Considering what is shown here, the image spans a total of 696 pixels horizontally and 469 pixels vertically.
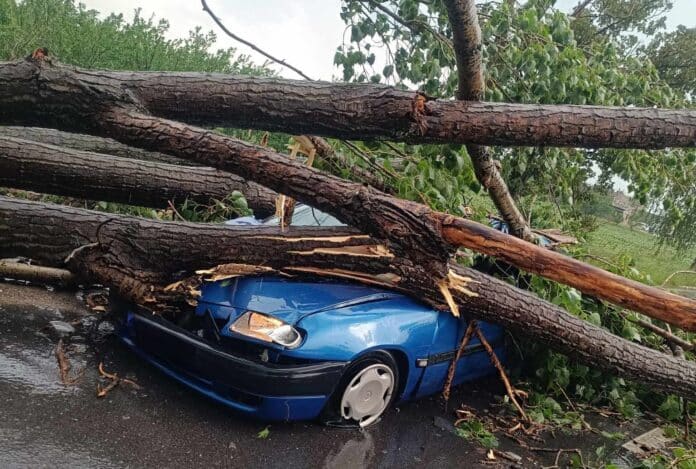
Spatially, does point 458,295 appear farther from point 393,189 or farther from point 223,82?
point 223,82

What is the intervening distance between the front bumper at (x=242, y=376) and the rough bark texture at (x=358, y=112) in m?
1.31

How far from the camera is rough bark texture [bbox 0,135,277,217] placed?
4.02 metres

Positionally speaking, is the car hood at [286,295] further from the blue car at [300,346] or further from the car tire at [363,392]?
the car tire at [363,392]

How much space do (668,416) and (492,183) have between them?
2334 millimetres

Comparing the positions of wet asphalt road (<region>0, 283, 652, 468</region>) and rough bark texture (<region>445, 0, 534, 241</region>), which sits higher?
rough bark texture (<region>445, 0, 534, 241</region>)

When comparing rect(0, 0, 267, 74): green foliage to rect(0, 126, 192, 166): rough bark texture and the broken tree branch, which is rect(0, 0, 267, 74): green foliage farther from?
the broken tree branch

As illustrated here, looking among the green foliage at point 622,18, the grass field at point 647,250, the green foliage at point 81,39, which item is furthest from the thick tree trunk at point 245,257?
the green foliage at point 622,18

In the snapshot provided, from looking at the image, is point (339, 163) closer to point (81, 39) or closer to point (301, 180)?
point (301, 180)

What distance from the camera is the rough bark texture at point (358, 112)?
316cm

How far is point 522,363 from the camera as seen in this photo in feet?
14.5

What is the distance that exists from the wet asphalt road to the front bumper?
14 centimetres

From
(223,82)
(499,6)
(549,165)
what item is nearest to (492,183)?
(549,165)

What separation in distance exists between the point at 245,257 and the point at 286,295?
1.24 feet

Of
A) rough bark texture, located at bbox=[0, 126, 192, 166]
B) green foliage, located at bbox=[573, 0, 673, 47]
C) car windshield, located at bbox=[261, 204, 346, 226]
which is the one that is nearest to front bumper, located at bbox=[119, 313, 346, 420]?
car windshield, located at bbox=[261, 204, 346, 226]
